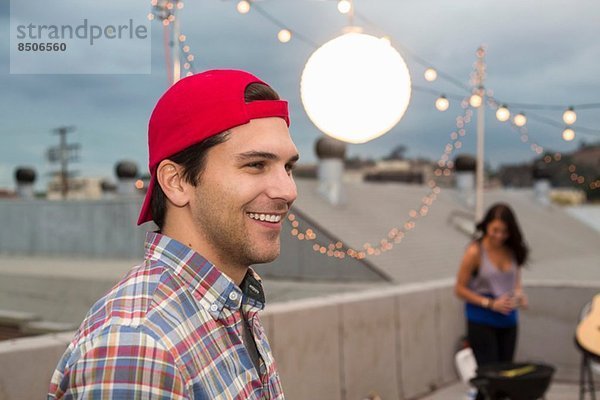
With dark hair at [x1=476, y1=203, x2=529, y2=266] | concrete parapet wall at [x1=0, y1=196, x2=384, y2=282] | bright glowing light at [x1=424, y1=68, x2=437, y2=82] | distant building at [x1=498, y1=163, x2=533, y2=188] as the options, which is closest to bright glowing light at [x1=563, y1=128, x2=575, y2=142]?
bright glowing light at [x1=424, y1=68, x2=437, y2=82]

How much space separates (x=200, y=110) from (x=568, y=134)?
1436 cm

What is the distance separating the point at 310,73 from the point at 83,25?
1964 mm

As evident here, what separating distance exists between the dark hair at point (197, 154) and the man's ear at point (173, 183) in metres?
0.02

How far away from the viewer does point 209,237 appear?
1645 mm

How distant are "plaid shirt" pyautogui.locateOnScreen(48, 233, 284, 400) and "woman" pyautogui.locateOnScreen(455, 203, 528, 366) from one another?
458 cm

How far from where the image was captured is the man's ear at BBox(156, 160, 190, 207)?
1.66 m

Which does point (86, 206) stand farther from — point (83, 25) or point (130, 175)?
point (83, 25)

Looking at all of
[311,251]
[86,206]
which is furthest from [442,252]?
[86,206]

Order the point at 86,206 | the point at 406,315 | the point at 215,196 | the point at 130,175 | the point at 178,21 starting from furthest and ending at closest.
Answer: the point at 130,175
the point at 86,206
the point at 178,21
the point at 406,315
the point at 215,196

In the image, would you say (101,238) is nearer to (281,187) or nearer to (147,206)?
(147,206)

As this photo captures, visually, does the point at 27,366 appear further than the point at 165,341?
Yes

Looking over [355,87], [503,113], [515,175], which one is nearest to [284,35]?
[355,87]

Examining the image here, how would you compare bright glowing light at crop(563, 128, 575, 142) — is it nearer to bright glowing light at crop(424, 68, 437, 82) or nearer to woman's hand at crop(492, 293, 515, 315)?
bright glowing light at crop(424, 68, 437, 82)

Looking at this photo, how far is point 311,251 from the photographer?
732 inches
